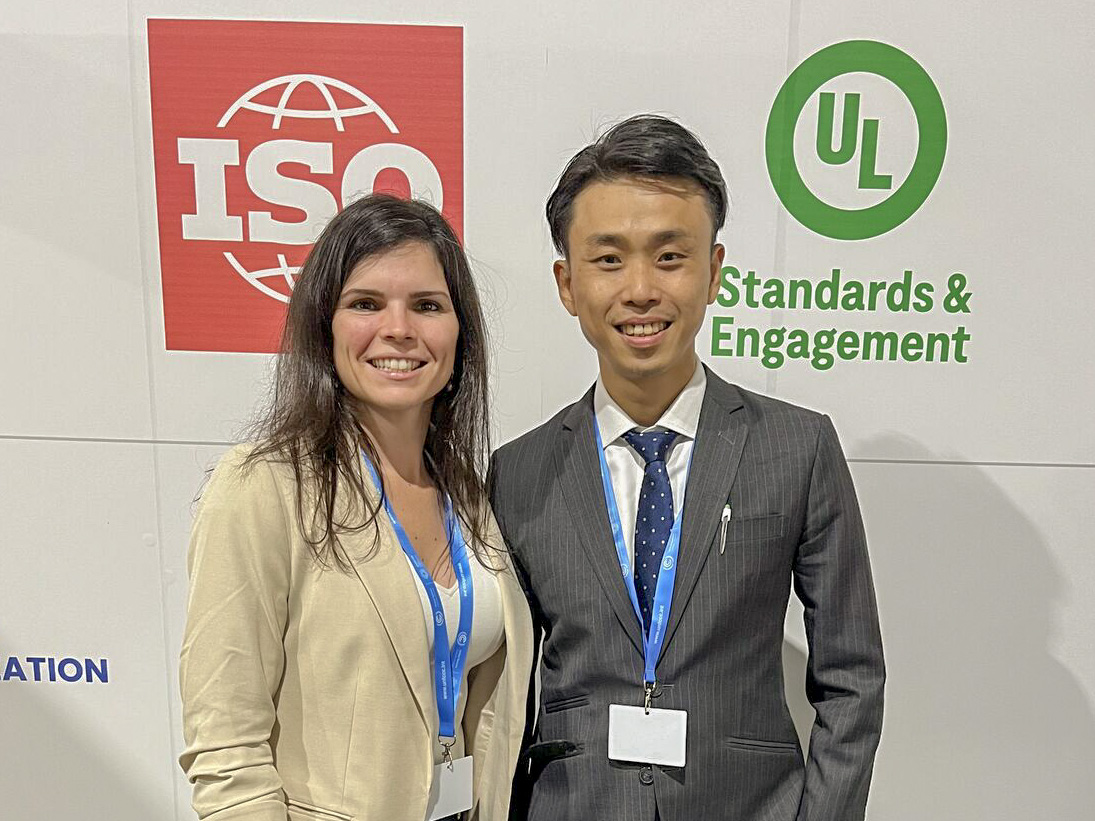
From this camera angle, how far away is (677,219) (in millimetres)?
1551

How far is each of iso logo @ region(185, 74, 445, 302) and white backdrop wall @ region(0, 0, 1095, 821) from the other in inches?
4.0

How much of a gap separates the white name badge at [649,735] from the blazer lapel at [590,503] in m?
0.11

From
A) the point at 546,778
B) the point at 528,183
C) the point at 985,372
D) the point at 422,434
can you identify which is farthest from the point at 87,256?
the point at 985,372

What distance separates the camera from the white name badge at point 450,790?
5.31ft

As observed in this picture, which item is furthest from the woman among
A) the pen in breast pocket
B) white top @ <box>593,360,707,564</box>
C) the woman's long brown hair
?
the pen in breast pocket

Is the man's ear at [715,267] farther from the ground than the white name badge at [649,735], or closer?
farther from the ground

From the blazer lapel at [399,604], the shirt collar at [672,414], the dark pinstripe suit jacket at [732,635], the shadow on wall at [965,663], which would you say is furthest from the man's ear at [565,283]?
the shadow on wall at [965,663]

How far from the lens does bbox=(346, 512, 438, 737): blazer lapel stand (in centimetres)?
149

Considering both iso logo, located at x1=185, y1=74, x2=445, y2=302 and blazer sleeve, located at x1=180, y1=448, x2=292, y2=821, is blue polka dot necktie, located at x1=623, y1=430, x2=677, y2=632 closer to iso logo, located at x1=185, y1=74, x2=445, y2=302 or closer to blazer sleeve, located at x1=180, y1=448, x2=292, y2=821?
blazer sleeve, located at x1=180, y1=448, x2=292, y2=821

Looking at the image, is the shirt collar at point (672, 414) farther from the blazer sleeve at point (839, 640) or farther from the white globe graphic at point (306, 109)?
the white globe graphic at point (306, 109)

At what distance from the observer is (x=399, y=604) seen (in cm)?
150

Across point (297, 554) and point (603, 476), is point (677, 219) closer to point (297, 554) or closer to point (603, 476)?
point (603, 476)

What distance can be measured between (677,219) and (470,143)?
1004mm

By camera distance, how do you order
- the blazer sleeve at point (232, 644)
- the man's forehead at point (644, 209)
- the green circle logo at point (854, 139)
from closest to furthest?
the blazer sleeve at point (232, 644), the man's forehead at point (644, 209), the green circle logo at point (854, 139)
